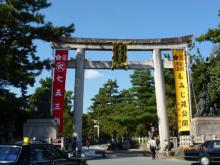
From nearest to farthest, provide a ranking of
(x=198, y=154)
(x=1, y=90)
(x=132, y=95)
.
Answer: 1. (x=198, y=154)
2. (x=1, y=90)
3. (x=132, y=95)

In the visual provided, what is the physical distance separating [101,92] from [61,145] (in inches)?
1920

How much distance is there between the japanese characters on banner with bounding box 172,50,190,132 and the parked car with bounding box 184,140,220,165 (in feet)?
42.8

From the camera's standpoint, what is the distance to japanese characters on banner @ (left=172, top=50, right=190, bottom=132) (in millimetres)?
36625

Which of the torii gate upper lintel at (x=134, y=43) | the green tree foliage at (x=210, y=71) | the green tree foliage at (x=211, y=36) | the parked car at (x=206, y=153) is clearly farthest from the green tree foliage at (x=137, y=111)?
the parked car at (x=206, y=153)

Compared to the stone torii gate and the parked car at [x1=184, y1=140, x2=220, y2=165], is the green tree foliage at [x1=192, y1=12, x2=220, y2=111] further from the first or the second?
the parked car at [x1=184, y1=140, x2=220, y2=165]

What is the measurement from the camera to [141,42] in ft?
129

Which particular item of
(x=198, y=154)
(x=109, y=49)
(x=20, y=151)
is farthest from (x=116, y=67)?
(x=20, y=151)

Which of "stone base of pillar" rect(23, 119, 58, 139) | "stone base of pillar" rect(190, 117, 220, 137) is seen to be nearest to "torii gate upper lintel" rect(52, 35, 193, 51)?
"stone base of pillar" rect(23, 119, 58, 139)

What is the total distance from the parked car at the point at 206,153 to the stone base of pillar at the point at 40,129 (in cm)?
1348

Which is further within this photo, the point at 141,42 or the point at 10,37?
the point at 141,42

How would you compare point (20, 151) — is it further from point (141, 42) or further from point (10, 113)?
point (141, 42)

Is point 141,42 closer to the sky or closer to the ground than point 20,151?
closer to the sky

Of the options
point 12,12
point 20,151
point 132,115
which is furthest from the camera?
point 132,115

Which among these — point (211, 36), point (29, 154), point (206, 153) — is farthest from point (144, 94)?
point (29, 154)
